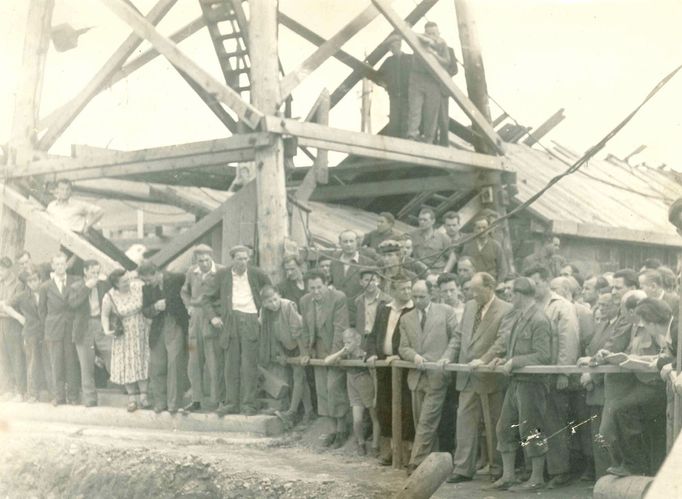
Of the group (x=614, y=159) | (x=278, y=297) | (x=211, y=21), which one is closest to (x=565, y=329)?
(x=278, y=297)

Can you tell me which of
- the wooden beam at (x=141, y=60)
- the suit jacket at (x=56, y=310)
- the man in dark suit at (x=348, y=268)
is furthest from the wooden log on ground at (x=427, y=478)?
the wooden beam at (x=141, y=60)

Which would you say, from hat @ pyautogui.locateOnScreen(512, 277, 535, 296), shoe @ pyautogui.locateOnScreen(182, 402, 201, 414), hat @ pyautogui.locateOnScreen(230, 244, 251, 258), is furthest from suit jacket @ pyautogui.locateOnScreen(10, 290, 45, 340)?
hat @ pyautogui.locateOnScreen(512, 277, 535, 296)

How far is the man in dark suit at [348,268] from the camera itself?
360 inches

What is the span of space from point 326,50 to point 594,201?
5.10 metres

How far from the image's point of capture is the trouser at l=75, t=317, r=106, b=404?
33.5 feet

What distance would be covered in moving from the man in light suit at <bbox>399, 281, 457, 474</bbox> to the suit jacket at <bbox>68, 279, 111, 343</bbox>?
142 inches

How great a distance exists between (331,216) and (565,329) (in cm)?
571

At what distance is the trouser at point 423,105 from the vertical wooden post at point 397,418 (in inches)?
153

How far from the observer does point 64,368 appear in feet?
34.2

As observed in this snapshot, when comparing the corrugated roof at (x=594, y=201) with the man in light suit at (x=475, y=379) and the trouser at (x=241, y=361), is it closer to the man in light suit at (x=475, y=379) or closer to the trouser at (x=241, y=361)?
the man in light suit at (x=475, y=379)

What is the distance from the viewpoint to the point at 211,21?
11.8m

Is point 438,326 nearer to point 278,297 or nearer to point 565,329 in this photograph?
point 565,329

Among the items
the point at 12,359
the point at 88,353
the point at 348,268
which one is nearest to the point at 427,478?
the point at 348,268

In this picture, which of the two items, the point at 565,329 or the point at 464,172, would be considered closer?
the point at 565,329
